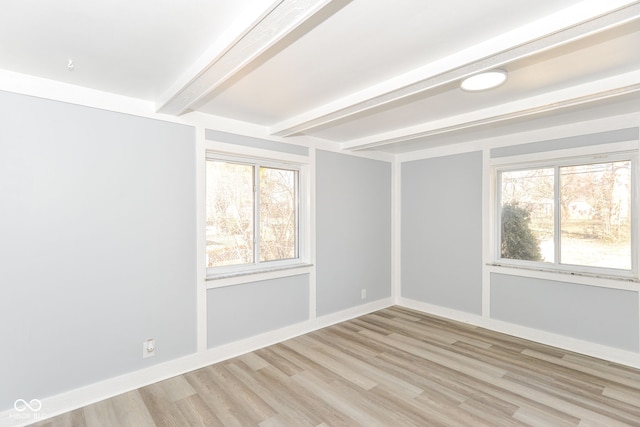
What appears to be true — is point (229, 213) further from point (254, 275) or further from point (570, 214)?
point (570, 214)

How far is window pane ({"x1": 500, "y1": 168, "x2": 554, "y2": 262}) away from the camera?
3.71 metres

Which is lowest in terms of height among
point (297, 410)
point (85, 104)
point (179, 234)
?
point (297, 410)

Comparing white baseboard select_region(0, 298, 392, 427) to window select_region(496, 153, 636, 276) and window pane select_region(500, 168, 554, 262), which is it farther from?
window select_region(496, 153, 636, 276)

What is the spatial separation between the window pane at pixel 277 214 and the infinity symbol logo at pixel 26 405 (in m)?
2.11

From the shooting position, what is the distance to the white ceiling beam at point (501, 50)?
1.45m

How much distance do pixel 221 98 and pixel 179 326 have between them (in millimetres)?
2080

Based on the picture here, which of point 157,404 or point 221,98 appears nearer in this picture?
point 157,404

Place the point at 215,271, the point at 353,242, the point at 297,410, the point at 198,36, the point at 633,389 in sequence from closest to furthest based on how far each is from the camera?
1. the point at 198,36
2. the point at 297,410
3. the point at 633,389
4. the point at 215,271
5. the point at 353,242

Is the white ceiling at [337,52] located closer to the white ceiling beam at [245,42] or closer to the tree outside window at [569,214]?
the white ceiling beam at [245,42]

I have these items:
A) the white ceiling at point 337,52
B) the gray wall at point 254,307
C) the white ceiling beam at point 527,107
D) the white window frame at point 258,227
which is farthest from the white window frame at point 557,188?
the gray wall at point 254,307

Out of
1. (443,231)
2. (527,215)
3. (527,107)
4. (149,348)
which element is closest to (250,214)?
(149,348)

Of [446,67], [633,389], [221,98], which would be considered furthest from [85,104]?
[633,389]

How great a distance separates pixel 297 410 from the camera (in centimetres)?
241

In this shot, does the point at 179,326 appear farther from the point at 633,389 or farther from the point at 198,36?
the point at 633,389
